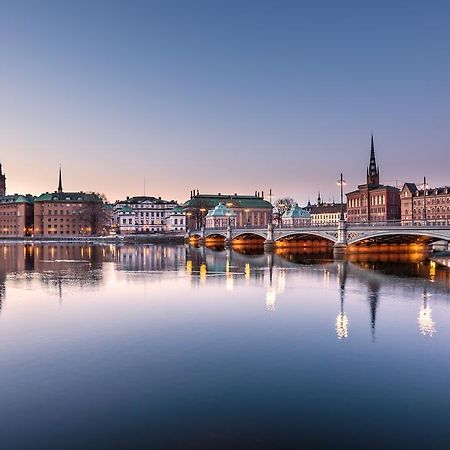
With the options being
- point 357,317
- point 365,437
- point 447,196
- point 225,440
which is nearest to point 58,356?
point 225,440

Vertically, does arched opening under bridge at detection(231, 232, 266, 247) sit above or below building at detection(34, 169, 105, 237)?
below

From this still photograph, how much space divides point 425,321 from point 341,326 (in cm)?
464

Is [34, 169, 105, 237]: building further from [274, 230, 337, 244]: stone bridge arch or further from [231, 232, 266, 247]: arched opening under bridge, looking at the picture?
[274, 230, 337, 244]: stone bridge arch

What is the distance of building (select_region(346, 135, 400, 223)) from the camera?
5842 inches

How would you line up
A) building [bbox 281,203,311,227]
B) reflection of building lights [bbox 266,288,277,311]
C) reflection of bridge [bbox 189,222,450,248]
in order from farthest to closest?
1. building [bbox 281,203,311,227]
2. reflection of bridge [bbox 189,222,450,248]
3. reflection of building lights [bbox 266,288,277,311]

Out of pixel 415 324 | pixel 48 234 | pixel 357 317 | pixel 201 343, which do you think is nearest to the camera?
pixel 201 343

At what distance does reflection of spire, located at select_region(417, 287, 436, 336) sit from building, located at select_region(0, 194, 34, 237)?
603ft

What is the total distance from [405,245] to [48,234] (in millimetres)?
139504

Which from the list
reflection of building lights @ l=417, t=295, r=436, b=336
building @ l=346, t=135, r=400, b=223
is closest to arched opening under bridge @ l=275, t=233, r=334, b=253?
building @ l=346, t=135, r=400, b=223

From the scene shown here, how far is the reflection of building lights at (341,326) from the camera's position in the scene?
21.8 meters

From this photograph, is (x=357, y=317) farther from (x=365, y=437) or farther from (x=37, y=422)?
(x=37, y=422)

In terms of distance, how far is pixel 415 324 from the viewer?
24047mm

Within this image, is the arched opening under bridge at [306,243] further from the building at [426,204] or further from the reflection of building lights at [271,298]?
the reflection of building lights at [271,298]

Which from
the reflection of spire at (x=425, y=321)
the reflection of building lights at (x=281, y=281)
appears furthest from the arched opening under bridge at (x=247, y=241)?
the reflection of spire at (x=425, y=321)
